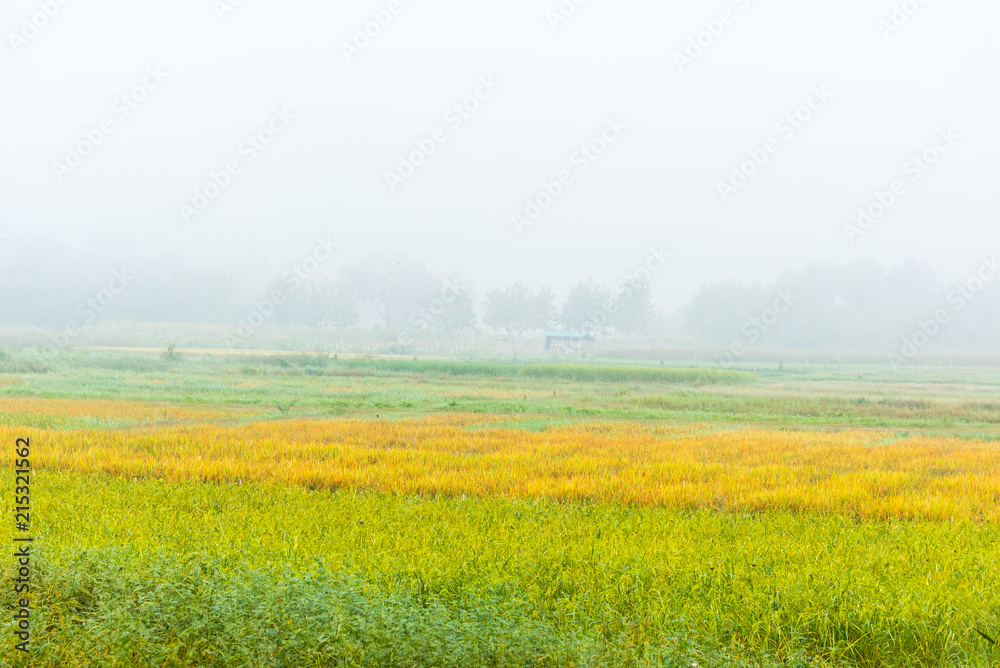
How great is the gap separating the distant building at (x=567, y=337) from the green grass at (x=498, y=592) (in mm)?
92993

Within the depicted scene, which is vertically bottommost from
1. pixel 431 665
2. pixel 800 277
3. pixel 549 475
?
pixel 431 665

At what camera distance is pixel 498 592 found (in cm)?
609

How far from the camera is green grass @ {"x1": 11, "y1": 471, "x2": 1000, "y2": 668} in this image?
5.12m

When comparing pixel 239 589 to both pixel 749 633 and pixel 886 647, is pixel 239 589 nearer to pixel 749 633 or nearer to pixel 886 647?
pixel 749 633

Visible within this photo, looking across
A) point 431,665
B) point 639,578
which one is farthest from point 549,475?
point 431,665

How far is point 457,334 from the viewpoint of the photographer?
125 meters

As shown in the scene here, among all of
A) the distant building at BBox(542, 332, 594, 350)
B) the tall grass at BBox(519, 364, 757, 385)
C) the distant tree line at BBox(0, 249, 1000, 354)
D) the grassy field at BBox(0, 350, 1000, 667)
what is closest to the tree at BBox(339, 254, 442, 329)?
the distant tree line at BBox(0, 249, 1000, 354)

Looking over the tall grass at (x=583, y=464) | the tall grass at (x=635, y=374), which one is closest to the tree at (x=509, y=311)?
the tall grass at (x=635, y=374)

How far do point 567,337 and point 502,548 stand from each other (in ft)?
321

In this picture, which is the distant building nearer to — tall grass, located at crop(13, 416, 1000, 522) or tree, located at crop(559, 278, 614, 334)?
tree, located at crop(559, 278, 614, 334)

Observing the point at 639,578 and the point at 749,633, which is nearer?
the point at 749,633

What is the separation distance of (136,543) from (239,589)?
2082 mm

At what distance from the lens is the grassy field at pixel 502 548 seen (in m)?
5.22

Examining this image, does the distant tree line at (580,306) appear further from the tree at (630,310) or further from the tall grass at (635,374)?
the tall grass at (635,374)
